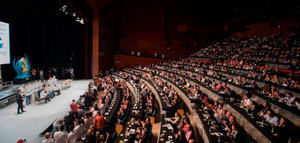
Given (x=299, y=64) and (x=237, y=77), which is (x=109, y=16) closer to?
(x=237, y=77)

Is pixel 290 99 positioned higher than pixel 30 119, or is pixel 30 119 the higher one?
pixel 290 99

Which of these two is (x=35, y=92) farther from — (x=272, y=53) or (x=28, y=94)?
(x=272, y=53)

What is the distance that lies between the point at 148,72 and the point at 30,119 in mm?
9967

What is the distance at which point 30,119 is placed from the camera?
8.30 metres

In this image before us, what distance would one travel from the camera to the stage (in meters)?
6.75

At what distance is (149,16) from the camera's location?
23.1 metres

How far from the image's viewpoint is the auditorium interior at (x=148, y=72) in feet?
18.7

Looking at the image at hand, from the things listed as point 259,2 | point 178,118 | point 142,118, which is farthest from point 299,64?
point 259,2

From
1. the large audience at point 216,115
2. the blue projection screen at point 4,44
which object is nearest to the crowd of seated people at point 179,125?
the large audience at point 216,115

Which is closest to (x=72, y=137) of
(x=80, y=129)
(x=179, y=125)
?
(x=80, y=129)

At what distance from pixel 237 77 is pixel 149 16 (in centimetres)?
1667

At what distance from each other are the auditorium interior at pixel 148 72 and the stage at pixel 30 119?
1.9 inches

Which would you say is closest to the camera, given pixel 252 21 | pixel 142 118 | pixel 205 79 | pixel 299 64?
pixel 142 118

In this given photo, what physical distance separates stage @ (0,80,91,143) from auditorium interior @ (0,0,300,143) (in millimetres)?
49
